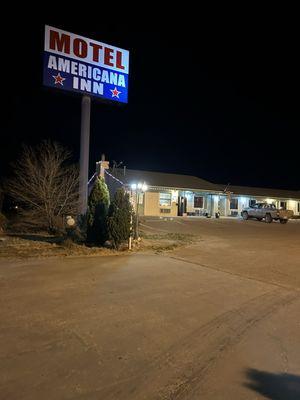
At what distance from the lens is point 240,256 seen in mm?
13594

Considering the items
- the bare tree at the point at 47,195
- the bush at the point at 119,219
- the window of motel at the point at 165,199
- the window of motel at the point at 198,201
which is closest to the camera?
the bush at the point at 119,219

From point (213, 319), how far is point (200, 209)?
31.9 metres

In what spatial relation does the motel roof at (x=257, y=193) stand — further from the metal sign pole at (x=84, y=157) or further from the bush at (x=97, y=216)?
the bush at (x=97, y=216)

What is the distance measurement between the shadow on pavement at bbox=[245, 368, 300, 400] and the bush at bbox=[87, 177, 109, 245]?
1012cm

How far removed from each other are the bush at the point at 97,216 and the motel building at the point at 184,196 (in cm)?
1439

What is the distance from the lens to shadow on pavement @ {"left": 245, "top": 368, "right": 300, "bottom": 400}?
3.78m

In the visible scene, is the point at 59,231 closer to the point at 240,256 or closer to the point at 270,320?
the point at 240,256

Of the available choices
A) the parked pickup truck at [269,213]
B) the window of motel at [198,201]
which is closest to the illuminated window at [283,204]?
the parked pickup truck at [269,213]

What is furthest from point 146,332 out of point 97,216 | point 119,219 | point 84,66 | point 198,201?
point 198,201

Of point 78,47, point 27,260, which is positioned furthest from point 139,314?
point 78,47

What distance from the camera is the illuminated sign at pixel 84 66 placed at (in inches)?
734

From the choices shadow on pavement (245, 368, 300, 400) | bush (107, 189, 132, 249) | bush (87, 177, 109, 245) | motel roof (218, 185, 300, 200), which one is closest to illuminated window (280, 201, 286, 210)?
motel roof (218, 185, 300, 200)

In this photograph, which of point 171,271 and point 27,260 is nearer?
point 171,271

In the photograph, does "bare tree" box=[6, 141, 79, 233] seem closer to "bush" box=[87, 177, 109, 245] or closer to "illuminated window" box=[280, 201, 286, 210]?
"bush" box=[87, 177, 109, 245]
